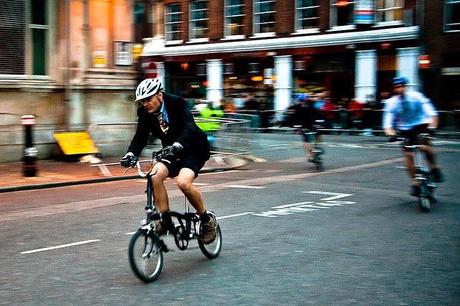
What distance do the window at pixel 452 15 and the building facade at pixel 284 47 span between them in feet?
4.59

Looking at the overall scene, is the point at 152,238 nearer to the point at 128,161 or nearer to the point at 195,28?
the point at 128,161

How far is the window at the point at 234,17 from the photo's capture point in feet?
130

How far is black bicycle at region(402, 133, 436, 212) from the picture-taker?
9.70 metres

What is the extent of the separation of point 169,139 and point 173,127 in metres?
0.12

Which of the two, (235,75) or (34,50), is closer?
(34,50)

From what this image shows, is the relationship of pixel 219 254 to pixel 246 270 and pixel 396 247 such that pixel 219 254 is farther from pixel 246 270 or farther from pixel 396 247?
pixel 396 247

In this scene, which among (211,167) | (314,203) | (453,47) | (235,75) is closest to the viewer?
(314,203)

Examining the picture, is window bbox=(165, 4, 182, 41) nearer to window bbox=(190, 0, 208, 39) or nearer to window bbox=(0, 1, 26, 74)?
window bbox=(190, 0, 208, 39)

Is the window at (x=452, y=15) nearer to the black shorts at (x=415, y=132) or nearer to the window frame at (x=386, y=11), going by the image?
the window frame at (x=386, y=11)

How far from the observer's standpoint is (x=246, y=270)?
6363 mm

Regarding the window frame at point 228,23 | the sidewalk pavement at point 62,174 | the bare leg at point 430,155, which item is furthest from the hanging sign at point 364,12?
the bare leg at point 430,155

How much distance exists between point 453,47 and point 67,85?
20.8 m

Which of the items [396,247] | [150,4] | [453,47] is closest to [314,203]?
[396,247]

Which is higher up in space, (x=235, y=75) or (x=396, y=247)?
(x=235, y=75)
